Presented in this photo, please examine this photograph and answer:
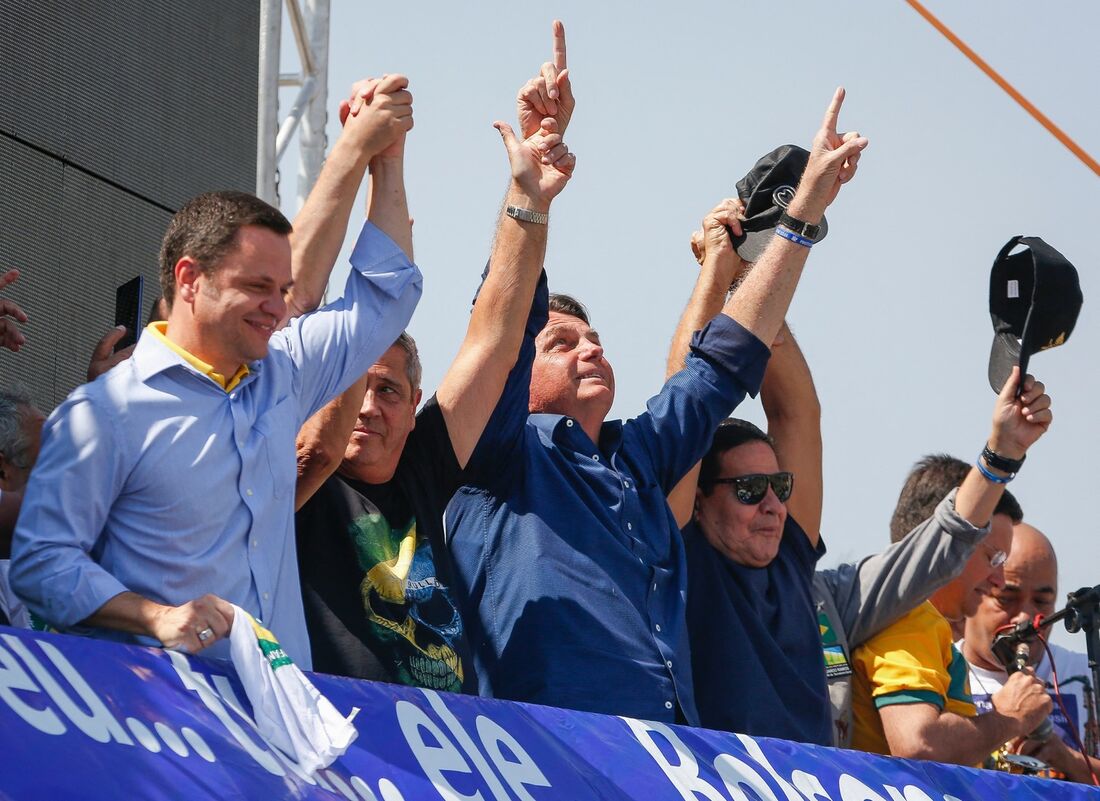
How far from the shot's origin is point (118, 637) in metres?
2.80

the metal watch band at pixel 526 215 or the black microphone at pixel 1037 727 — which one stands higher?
the metal watch band at pixel 526 215

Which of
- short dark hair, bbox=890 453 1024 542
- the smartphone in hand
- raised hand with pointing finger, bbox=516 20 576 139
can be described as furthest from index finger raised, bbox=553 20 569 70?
short dark hair, bbox=890 453 1024 542

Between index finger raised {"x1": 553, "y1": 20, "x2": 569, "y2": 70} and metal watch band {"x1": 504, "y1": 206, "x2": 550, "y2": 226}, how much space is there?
524 millimetres

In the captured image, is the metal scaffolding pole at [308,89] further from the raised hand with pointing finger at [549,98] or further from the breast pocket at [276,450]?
the breast pocket at [276,450]

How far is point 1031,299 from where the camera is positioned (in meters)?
4.76

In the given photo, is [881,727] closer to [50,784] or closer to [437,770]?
[437,770]

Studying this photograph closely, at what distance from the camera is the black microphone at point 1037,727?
4.96 m

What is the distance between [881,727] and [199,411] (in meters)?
2.36

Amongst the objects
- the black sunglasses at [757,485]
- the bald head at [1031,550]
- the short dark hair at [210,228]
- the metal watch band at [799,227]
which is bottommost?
the bald head at [1031,550]

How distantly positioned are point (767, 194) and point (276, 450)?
2.12m

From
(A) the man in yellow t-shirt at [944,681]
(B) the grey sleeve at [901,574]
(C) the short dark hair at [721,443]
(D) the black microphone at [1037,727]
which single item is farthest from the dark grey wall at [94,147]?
(D) the black microphone at [1037,727]

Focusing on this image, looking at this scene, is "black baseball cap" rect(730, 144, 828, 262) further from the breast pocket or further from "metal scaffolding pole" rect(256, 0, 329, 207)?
"metal scaffolding pole" rect(256, 0, 329, 207)

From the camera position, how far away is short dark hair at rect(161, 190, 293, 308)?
3111mm

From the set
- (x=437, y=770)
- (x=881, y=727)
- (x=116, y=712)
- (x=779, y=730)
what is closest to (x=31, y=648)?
(x=116, y=712)
